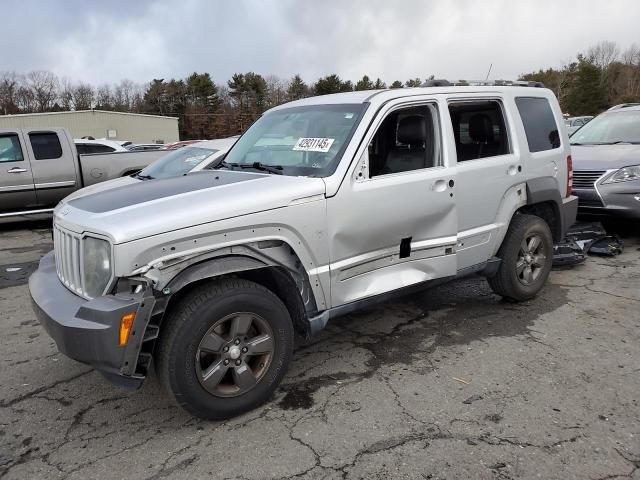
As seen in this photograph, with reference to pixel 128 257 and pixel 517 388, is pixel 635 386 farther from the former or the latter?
pixel 128 257

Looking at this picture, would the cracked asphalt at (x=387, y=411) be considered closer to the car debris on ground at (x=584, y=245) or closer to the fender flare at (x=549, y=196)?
the fender flare at (x=549, y=196)

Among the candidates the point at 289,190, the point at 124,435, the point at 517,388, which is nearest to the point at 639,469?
the point at 517,388

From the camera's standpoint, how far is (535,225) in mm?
4738

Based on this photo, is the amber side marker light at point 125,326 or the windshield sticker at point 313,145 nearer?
the amber side marker light at point 125,326

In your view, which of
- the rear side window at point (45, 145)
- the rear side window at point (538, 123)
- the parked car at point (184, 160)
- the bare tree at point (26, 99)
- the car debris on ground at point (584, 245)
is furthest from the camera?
the bare tree at point (26, 99)

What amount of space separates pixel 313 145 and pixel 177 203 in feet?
3.80

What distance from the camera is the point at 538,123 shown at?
491 centimetres

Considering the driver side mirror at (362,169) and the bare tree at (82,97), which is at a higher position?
the bare tree at (82,97)

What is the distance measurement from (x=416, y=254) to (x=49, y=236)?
7.42m

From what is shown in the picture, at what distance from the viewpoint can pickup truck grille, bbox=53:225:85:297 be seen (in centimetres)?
300

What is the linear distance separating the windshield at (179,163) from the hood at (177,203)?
3995 mm

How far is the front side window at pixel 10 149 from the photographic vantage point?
9.30 metres

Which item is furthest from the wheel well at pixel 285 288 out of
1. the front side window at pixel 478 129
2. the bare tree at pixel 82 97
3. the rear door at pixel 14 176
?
the bare tree at pixel 82 97

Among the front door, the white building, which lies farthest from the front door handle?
the white building
